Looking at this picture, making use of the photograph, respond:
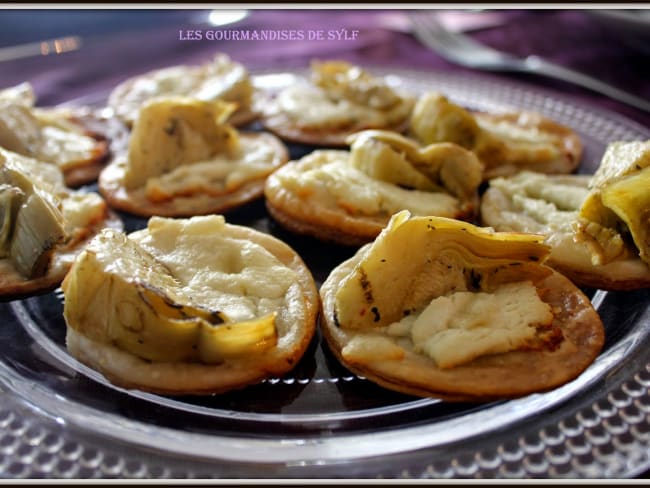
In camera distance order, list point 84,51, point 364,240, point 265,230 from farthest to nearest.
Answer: point 84,51
point 265,230
point 364,240

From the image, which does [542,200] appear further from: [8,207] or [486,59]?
[486,59]

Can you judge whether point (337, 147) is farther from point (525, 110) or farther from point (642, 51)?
point (642, 51)

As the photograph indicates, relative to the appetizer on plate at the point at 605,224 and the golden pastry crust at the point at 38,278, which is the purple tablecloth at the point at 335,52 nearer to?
the appetizer on plate at the point at 605,224

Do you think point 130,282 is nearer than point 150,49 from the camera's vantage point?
Yes

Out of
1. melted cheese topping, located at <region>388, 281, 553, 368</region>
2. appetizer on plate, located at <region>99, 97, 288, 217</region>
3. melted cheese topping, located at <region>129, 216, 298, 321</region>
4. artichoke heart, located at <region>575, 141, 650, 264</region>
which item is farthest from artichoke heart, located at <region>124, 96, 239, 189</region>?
artichoke heart, located at <region>575, 141, 650, 264</region>

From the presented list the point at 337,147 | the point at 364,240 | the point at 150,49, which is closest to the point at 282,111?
the point at 337,147

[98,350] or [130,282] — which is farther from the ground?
[130,282]

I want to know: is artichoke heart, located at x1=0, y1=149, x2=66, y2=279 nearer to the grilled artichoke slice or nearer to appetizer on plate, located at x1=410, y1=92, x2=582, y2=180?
the grilled artichoke slice

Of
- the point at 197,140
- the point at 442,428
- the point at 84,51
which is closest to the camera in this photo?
the point at 442,428
